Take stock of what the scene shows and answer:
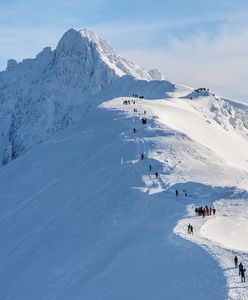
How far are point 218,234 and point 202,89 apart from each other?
3819 inches

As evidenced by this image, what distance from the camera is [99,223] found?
2383 inches

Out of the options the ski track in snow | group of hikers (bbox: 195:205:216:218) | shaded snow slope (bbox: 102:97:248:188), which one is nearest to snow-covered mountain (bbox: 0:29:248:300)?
the ski track in snow

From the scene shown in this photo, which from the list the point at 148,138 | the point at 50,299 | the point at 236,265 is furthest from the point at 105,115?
the point at 236,265

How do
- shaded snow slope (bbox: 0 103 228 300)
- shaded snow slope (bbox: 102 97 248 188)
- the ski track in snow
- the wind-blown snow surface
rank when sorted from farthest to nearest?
shaded snow slope (bbox: 102 97 248 188) < the wind-blown snow surface < shaded snow slope (bbox: 0 103 228 300) < the ski track in snow

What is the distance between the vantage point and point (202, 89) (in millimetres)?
145375

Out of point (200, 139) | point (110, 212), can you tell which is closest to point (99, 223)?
point (110, 212)

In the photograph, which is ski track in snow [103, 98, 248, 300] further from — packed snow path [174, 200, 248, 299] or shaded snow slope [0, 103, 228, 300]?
shaded snow slope [0, 103, 228, 300]

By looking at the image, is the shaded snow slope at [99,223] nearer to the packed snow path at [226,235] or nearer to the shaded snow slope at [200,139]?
the packed snow path at [226,235]

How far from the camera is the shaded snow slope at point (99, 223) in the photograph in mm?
43409

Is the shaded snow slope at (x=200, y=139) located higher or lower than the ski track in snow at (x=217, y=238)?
higher

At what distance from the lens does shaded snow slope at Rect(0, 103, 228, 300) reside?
1709 inches

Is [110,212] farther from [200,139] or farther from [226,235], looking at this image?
[200,139]

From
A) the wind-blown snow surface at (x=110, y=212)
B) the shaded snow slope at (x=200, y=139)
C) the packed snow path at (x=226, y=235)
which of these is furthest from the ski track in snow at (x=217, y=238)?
the shaded snow slope at (x=200, y=139)

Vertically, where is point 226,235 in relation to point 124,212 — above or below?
above
